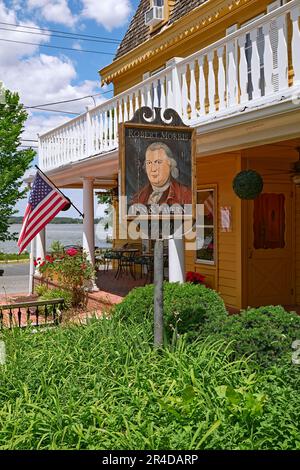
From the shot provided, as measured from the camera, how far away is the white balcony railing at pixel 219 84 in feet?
18.5

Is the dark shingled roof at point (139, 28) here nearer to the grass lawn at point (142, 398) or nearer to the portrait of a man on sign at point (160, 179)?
the portrait of a man on sign at point (160, 179)

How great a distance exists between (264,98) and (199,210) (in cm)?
490

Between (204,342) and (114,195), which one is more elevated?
(114,195)

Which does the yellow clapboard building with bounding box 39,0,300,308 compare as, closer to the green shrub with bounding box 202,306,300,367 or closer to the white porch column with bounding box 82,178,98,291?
the white porch column with bounding box 82,178,98,291

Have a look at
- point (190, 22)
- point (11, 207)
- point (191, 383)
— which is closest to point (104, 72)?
point (190, 22)

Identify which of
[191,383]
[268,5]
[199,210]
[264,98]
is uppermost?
[268,5]

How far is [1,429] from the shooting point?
11.7 ft

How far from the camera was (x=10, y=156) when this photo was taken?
75.4ft

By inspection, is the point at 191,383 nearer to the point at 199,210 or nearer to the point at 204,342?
the point at 204,342

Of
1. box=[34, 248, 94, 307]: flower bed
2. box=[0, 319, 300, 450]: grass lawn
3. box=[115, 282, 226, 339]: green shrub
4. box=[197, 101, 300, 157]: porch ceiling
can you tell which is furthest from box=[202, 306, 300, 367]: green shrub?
box=[34, 248, 94, 307]: flower bed

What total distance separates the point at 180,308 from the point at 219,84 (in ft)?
10.2
